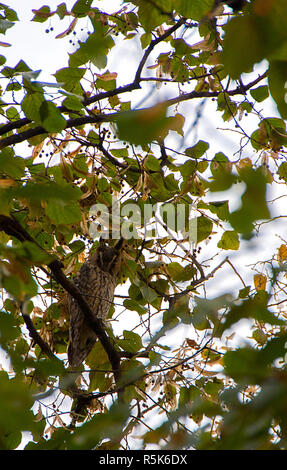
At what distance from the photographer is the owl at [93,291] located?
2691 millimetres

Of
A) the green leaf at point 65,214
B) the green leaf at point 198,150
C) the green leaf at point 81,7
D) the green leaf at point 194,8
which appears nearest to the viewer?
the green leaf at point 194,8

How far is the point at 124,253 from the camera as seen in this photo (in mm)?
2752

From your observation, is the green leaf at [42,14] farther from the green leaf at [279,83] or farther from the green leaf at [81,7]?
the green leaf at [279,83]

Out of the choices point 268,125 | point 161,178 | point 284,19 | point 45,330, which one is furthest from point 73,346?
point 284,19

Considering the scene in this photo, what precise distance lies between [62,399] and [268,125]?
1.89 metres

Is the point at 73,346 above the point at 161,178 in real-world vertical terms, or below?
below

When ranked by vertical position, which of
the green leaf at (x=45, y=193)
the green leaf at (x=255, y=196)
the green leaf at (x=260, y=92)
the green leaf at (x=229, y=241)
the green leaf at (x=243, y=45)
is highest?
the green leaf at (x=260, y=92)

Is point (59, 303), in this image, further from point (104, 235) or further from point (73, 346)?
point (104, 235)

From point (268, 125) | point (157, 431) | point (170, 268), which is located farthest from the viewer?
point (170, 268)

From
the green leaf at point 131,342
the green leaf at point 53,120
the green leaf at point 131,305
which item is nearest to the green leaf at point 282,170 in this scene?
the green leaf at point 131,305

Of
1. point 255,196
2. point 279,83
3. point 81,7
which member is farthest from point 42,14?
point 255,196

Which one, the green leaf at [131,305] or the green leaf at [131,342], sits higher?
the green leaf at [131,305]

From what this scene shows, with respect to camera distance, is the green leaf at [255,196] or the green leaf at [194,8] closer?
the green leaf at [255,196]

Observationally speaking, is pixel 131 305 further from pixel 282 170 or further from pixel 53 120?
pixel 53 120
